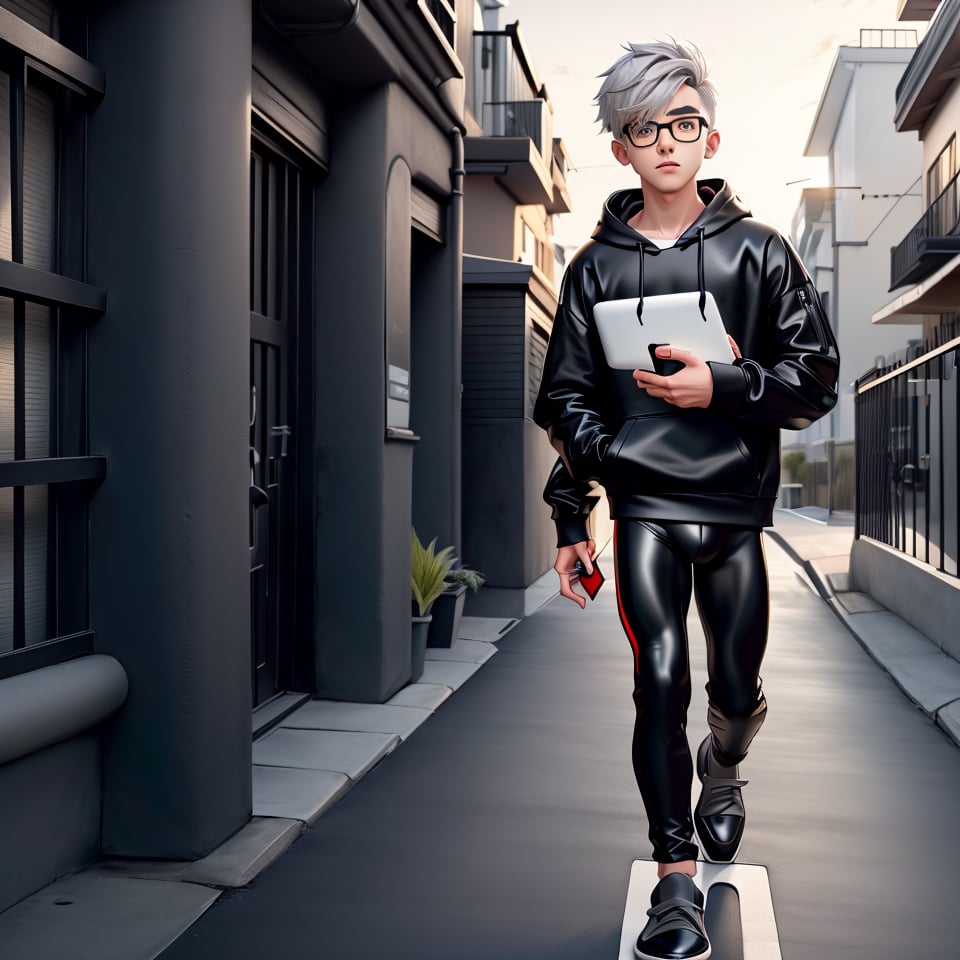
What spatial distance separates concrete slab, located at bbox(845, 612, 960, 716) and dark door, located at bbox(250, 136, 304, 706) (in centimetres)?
355

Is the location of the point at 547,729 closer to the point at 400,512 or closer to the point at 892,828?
the point at 400,512

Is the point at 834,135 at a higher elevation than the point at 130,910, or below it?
higher

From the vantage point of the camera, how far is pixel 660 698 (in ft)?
10.2

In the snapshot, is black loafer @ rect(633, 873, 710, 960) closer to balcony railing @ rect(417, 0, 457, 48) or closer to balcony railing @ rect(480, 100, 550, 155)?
balcony railing @ rect(417, 0, 457, 48)

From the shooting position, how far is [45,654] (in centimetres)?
355

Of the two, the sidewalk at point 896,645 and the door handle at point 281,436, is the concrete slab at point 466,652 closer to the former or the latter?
the door handle at point 281,436

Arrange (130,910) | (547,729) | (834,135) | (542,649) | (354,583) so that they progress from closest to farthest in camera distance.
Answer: (130,910) → (547,729) → (354,583) → (542,649) → (834,135)

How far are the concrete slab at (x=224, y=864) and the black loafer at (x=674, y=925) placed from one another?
1336mm

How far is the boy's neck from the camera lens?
3334 mm

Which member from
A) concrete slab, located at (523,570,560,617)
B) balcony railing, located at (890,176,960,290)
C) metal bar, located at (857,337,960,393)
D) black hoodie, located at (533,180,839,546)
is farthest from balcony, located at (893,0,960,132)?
black hoodie, located at (533,180,839,546)

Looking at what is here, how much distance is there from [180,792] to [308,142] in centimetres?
349

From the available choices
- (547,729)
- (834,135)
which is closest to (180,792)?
(547,729)

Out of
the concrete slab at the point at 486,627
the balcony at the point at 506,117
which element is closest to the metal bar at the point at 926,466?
the concrete slab at the point at 486,627

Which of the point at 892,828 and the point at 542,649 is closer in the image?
the point at 892,828
